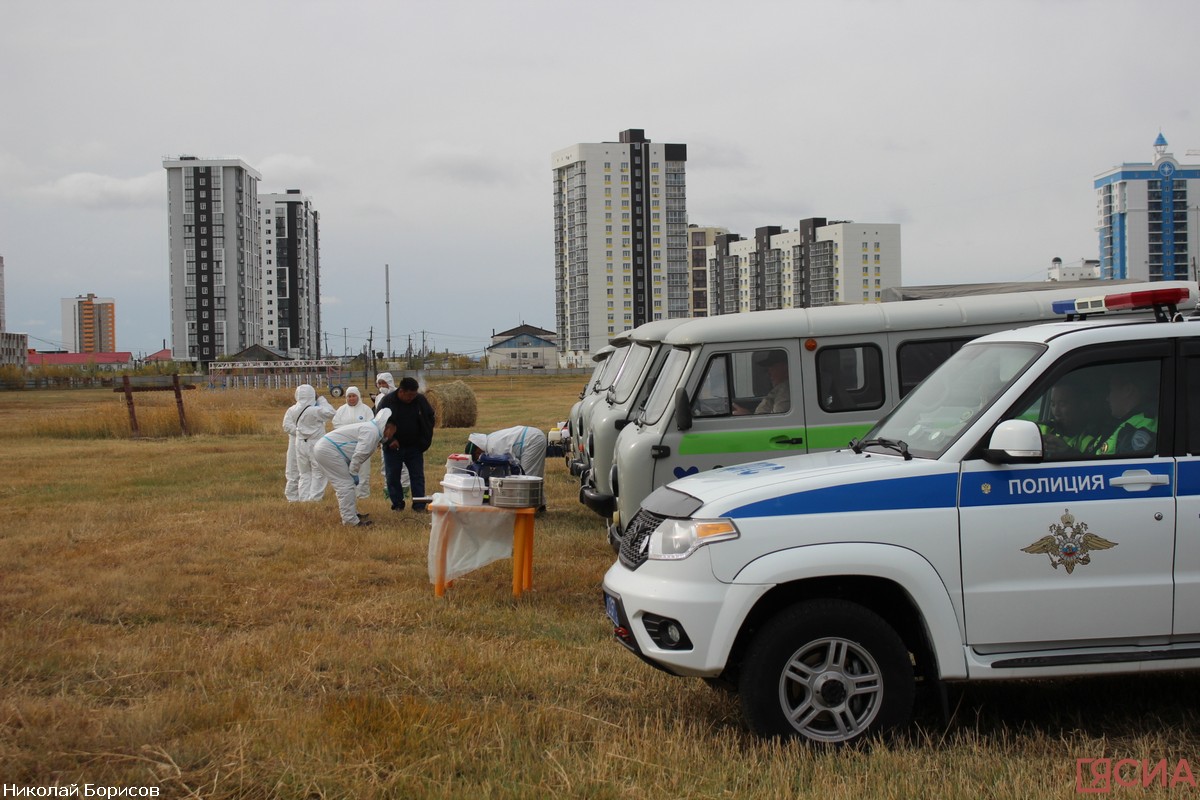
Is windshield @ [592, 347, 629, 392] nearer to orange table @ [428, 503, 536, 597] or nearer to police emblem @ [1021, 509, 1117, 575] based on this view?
orange table @ [428, 503, 536, 597]

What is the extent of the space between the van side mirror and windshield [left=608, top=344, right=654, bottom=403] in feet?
7.87

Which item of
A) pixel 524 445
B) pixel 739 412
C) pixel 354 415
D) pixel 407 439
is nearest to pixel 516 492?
pixel 739 412

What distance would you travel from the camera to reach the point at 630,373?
13.2 meters

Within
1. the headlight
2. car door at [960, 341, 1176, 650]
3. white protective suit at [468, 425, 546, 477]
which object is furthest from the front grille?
white protective suit at [468, 425, 546, 477]

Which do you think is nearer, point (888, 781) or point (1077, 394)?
point (888, 781)

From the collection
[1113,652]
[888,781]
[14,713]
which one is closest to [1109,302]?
[1113,652]

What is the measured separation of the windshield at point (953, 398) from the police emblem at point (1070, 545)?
594 mm

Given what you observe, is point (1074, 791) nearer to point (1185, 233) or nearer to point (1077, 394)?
point (1077, 394)

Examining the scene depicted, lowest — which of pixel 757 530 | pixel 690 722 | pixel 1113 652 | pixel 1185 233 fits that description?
pixel 690 722

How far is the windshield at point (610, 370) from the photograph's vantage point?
599 inches

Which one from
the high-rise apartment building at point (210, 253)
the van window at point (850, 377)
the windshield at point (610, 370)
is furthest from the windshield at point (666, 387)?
the high-rise apartment building at point (210, 253)

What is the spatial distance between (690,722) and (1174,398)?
2.72m

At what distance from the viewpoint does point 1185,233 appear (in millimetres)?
91000

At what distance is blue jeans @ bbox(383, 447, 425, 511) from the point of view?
1429 cm
